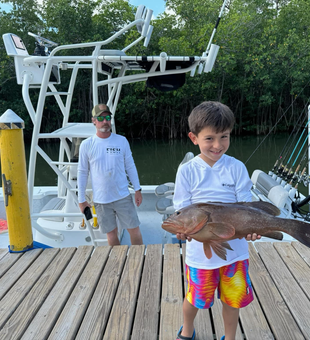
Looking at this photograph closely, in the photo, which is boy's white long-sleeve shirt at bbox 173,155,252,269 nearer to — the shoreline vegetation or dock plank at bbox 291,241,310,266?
dock plank at bbox 291,241,310,266

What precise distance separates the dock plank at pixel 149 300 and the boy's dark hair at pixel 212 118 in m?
1.30

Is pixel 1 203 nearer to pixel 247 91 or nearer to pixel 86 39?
pixel 86 39

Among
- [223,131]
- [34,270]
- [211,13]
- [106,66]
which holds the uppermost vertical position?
[211,13]

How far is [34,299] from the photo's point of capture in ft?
7.92

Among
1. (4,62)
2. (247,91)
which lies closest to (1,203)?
(4,62)

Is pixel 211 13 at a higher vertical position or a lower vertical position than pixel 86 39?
higher

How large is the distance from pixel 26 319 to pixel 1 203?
3.73 m

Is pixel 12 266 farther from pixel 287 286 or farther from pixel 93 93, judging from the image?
pixel 287 286

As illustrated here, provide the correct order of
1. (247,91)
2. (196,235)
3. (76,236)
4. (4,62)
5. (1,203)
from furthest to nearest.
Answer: (247,91) < (4,62) < (1,203) < (76,236) < (196,235)

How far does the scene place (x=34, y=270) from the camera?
2.86m

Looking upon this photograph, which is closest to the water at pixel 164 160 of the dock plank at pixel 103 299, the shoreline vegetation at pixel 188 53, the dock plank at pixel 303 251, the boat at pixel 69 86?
the shoreline vegetation at pixel 188 53

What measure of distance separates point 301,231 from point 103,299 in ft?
5.12

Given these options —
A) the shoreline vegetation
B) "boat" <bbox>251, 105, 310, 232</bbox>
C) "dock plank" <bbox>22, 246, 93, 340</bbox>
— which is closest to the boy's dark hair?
"dock plank" <bbox>22, 246, 93, 340</bbox>

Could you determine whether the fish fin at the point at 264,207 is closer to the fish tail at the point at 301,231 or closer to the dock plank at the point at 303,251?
the fish tail at the point at 301,231
